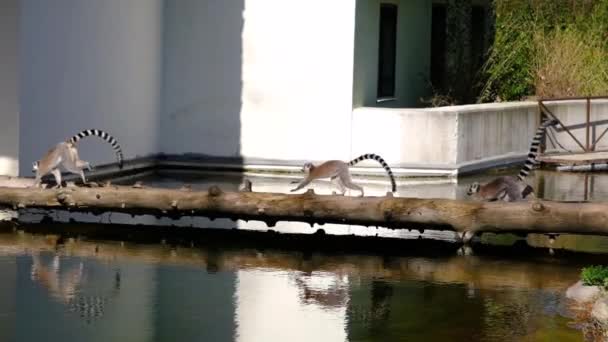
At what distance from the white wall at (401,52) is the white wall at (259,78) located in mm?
531

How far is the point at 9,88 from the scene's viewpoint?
17188 millimetres

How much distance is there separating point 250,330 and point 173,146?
1321 cm

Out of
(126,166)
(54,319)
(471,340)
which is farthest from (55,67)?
(471,340)

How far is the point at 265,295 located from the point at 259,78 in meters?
11.2

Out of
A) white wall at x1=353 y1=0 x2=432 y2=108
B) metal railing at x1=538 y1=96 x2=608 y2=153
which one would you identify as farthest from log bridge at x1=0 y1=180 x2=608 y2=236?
metal railing at x1=538 y1=96 x2=608 y2=153

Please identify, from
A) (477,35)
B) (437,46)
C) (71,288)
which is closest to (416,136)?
(437,46)

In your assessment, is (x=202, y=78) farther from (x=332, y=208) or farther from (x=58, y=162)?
(x=332, y=208)

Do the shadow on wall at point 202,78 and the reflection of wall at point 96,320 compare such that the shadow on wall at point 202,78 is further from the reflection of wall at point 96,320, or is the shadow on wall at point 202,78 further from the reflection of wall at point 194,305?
the reflection of wall at point 96,320

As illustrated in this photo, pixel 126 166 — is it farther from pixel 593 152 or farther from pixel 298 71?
pixel 593 152

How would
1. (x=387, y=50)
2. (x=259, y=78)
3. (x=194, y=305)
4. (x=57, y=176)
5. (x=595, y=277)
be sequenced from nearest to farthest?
(x=194, y=305) < (x=595, y=277) < (x=57, y=176) < (x=259, y=78) < (x=387, y=50)

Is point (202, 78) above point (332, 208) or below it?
above

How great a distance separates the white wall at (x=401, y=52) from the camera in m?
23.9

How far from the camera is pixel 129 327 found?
36.1 feet

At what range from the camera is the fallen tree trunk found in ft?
47.1
